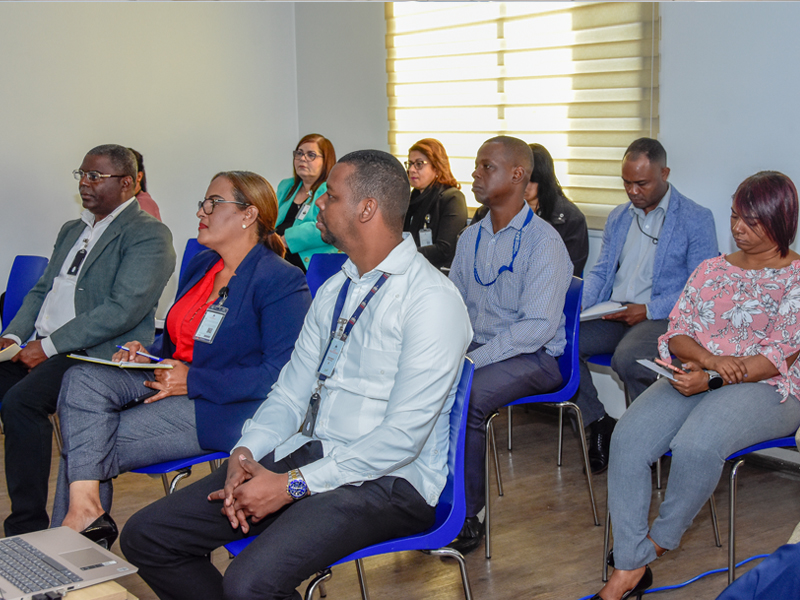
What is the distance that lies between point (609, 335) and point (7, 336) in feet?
8.55

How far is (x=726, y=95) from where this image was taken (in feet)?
11.2

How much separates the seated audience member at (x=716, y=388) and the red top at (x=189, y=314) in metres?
1.36

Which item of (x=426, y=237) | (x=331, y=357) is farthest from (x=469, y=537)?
(x=426, y=237)

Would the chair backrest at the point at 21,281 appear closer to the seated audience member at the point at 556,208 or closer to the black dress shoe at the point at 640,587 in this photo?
the seated audience member at the point at 556,208

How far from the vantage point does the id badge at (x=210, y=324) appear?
2352mm

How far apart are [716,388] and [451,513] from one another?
105 cm

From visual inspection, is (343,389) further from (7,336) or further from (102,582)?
(7,336)

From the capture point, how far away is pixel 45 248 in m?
5.25

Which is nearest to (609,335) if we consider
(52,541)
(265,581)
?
(265,581)

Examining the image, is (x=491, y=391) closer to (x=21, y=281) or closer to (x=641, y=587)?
(x=641, y=587)

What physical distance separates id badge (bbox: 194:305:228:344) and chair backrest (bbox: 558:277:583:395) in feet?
4.28

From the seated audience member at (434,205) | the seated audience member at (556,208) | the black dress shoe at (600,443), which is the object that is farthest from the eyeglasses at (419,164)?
the black dress shoe at (600,443)

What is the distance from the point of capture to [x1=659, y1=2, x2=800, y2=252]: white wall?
3.20m

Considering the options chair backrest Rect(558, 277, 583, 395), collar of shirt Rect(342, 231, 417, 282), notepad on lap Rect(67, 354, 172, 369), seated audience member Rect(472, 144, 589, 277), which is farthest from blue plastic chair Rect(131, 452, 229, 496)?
seated audience member Rect(472, 144, 589, 277)
